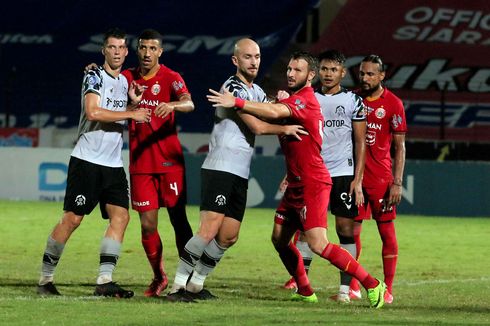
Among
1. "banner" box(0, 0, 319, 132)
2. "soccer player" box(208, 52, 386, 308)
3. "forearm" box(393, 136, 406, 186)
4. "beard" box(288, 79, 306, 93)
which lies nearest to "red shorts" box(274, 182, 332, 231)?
"soccer player" box(208, 52, 386, 308)

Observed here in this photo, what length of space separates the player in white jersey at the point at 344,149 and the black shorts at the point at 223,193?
106cm

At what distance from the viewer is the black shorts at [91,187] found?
1038 centimetres

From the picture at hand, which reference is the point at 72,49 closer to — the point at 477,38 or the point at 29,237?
the point at 477,38

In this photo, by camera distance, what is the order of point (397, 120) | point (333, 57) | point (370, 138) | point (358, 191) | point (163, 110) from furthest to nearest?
1. point (370, 138)
2. point (397, 120)
3. point (358, 191)
4. point (333, 57)
5. point (163, 110)

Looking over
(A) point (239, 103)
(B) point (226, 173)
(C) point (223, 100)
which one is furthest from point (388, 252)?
(C) point (223, 100)

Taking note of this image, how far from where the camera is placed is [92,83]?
404 inches

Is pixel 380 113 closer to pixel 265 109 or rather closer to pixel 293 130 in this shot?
pixel 293 130

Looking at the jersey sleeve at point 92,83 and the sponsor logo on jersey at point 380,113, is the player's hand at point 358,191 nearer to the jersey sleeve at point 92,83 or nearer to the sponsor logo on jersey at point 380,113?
the sponsor logo on jersey at point 380,113

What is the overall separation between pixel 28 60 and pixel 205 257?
17.6 m

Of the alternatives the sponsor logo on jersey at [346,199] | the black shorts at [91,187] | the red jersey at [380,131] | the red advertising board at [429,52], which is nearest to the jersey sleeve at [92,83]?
the black shorts at [91,187]

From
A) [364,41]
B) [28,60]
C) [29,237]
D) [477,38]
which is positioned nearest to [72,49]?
[28,60]

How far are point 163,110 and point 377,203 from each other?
2206mm

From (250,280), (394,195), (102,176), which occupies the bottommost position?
(250,280)

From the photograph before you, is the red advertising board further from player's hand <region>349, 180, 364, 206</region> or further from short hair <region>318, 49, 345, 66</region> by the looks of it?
short hair <region>318, 49, 345, 66</region>
